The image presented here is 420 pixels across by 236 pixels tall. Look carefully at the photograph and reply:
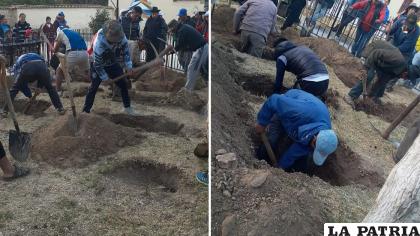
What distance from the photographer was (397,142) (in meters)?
6.11

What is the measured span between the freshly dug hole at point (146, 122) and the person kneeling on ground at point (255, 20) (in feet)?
6.33

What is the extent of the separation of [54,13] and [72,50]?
3.56 m

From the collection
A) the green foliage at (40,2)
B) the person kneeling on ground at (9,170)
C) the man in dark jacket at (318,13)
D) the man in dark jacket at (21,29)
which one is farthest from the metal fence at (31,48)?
the person kneeling on ground at (9,170)

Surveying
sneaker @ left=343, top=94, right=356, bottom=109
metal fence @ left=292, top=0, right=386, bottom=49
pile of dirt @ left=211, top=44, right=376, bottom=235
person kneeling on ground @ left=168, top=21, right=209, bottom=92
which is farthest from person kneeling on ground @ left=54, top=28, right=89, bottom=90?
metal fence @ left=292, top=0, right=386, bottom=49

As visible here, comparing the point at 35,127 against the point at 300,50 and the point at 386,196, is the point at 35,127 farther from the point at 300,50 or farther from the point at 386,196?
the point at 386,196

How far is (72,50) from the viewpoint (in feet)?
22.7

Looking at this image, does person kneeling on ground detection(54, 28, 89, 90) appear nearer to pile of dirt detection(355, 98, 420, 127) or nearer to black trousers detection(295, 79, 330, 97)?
black trousers detection(295, 79, 330, 97)

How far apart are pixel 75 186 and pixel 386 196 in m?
3.03

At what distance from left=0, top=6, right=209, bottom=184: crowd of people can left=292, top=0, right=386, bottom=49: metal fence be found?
2995 millimetres

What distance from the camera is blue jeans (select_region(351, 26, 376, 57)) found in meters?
8.99

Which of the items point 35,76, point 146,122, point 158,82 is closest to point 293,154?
point 146,122

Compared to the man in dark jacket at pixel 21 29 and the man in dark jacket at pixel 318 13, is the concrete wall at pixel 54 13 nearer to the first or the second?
the man in dark jacket at pixel 21 29

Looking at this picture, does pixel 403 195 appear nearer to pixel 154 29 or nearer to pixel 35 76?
pixel 35 76

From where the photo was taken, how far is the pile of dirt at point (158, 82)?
797 centimetres
